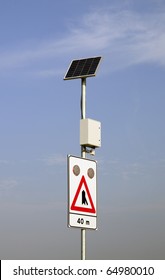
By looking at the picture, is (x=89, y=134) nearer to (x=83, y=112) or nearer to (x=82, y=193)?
(x=83, y=112)

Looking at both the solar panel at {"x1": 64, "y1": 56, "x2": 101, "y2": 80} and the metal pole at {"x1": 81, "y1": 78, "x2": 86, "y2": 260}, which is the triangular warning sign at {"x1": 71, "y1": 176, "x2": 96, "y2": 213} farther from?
the solar panel at {"x1": 64, "y1": 56, "x2": 101, "y2": 80}

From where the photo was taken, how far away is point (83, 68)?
1547 centimetres

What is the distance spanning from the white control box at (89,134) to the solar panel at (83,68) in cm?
121

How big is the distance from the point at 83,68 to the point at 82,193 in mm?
3169

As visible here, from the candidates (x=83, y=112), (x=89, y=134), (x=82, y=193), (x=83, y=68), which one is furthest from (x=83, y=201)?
(x=83, y=68)

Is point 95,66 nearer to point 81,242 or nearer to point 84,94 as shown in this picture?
point 84,94

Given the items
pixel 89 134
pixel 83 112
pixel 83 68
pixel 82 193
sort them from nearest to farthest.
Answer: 1. pixel 82 193
2. pixel 89 134
3. pixel 83 112
4. pixel 83 68

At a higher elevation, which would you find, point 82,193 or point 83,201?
point 82,193

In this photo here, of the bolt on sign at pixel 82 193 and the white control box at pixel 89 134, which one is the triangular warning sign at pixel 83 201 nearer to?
the bolt on sign at pixel 82 193

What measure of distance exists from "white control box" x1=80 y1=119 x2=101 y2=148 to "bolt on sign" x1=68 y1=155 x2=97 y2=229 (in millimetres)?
508

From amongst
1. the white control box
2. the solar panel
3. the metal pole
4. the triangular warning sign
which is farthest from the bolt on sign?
the solar panel

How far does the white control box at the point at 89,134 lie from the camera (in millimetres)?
14382

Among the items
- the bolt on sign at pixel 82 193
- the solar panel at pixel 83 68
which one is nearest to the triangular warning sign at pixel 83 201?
the bolt on sign at pixel 82 193
